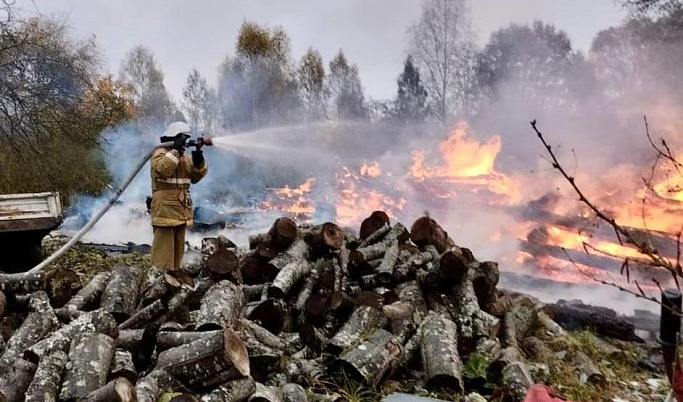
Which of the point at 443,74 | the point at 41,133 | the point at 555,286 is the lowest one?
the point at 555,286

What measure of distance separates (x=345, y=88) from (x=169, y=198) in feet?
71.9

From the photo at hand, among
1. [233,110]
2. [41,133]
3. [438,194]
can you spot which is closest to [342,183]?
[438,194]

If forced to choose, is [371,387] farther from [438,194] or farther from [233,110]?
[233,110]

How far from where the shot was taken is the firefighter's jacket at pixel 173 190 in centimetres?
621

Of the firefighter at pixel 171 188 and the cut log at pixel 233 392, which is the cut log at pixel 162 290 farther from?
the firefighter at pixel 171 188

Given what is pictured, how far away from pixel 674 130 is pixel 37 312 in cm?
1248

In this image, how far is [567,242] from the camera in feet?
31.8

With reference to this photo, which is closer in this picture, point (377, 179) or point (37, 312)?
point (37, 312)

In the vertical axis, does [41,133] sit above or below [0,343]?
above

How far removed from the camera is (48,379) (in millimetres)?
3100

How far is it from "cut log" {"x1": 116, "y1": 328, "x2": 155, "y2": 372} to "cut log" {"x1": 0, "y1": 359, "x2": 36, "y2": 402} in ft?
1.99

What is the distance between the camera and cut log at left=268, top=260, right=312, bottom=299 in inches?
192

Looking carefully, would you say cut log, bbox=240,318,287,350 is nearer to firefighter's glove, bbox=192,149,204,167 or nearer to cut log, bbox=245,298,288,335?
cut log, bbox=245,298,288,335

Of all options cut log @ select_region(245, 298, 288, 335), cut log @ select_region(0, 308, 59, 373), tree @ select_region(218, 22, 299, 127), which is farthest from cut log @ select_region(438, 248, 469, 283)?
tree @ select_region(218, 22, 299, 127)
